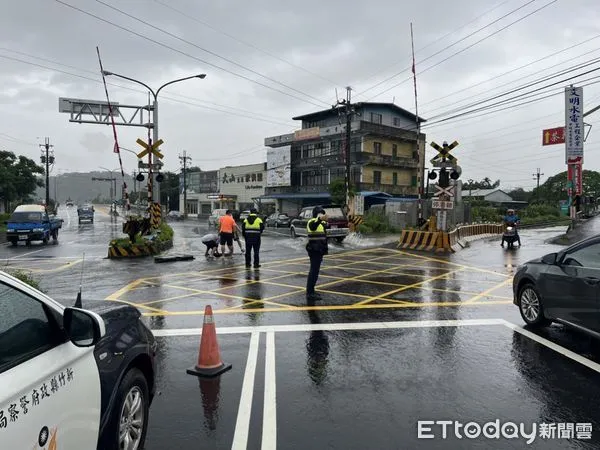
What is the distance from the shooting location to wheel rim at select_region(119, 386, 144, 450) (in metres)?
3.13

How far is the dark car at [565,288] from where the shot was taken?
18.3 ft

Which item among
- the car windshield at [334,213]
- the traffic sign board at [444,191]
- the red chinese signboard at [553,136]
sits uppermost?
the red chinese signboard at [553,136]

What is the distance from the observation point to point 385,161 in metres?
50.7

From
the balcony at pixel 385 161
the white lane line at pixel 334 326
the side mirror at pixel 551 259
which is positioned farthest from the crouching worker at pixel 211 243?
Answer: the balcony at pixel 385 161

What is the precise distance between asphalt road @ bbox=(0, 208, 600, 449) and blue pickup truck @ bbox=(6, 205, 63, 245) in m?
15.7

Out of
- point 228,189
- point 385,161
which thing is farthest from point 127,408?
point 228,189

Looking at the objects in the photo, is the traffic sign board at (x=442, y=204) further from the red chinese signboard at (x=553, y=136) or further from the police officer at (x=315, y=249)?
the red chinese signboard at (x=553, y=136)

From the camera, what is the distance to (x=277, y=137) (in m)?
60.5

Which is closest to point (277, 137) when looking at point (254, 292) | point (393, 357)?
point (254, 292)

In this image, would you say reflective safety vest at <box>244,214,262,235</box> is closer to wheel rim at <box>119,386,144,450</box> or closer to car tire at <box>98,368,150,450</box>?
car tire at <box>98,368,150,450</box>

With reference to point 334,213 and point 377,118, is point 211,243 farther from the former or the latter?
point 377,118

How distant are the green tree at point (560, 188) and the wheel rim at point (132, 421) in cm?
7267

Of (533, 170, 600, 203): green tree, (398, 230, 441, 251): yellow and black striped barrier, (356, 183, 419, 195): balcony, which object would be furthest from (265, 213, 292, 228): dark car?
(533, 170, 600, 203): green tree

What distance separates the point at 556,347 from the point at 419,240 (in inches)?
525
